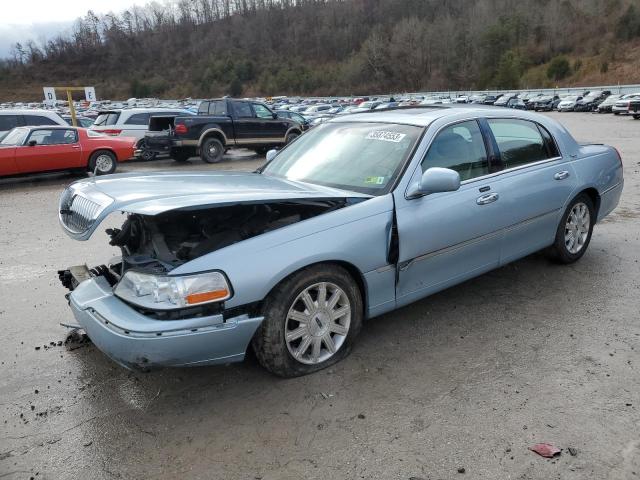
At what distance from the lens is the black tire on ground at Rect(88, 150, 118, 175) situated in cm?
1286

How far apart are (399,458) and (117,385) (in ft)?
6.15

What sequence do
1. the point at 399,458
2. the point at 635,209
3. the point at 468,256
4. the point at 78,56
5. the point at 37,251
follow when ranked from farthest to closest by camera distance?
the point at 78,56 < the point at 635,209 < the point at 37,251 < the point at 468,256 < the point at 399,458

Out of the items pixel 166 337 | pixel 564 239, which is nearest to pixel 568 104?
pixel 564 239

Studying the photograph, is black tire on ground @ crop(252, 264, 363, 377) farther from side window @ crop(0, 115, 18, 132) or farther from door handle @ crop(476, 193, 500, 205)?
side window @ crop(0, 115, 18, 132)

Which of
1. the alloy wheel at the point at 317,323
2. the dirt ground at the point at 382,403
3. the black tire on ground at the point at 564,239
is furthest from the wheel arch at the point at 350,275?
the black tire on ground at the point at 564,239

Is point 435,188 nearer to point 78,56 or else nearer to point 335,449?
point 335,449

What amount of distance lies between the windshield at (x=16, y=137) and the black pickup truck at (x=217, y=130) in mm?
3455

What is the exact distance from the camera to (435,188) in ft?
11.4

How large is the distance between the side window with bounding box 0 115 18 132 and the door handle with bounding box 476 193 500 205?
1381cm

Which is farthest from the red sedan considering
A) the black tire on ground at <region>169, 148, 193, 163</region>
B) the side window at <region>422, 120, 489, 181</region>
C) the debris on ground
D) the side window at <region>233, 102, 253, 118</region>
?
the debris on ground

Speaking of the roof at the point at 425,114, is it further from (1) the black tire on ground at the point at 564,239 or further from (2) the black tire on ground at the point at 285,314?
(2) the black tire on ground at the point at 285,314

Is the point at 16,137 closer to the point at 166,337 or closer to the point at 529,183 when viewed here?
the point at 166,337

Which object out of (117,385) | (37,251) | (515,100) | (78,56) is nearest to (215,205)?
(117,385)

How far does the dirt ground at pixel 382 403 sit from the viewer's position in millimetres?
2562
